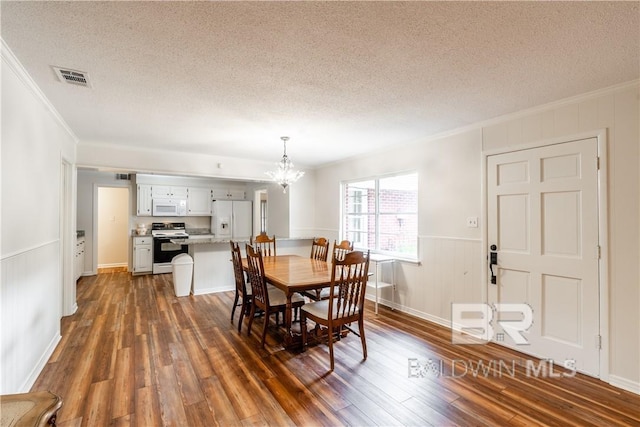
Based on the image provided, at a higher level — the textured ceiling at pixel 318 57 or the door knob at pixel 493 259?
the textured ceiling at pixel 318 57

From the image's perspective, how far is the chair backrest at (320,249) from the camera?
4.31m

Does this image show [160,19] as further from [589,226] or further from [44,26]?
[589,226]

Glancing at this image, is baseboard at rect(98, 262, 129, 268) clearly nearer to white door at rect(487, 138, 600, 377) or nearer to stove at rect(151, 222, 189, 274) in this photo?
stove at rect(151, 222, 189, 274)

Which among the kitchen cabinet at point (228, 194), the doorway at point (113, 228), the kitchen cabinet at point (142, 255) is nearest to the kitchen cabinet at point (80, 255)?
the kitchen cabinet at point (142, 255)

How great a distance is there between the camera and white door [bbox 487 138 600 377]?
8.13 feet

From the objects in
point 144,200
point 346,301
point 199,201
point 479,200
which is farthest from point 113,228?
point 479,200

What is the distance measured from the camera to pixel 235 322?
12.1ft

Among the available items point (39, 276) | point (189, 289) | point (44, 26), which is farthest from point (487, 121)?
point (189, 289)

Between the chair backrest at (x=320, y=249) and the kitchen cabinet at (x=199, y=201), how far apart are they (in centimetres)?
380

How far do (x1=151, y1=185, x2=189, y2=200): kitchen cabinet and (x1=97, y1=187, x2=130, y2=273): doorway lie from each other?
977 mm

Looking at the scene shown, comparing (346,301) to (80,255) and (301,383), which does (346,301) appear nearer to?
(301,383)

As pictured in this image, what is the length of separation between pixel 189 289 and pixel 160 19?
168 inches

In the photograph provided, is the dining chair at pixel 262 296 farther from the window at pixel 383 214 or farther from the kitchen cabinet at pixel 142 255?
the kitchen cabinet at pixel 142 255

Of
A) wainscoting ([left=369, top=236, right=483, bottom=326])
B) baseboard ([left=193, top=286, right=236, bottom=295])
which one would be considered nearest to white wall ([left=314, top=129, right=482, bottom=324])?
wainscoting ([left=369, top=236, right=483, bottom=326])
